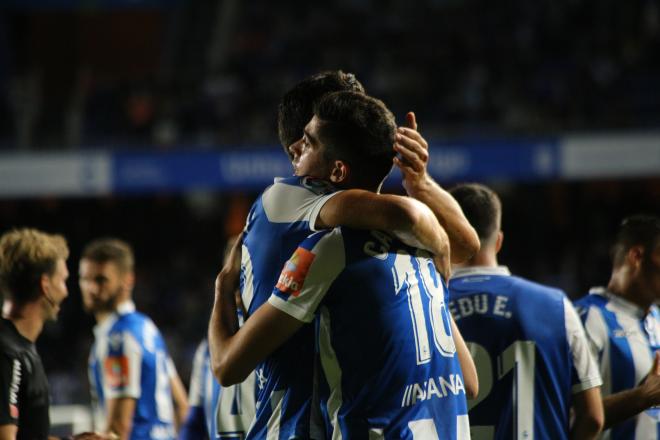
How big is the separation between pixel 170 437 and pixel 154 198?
13.4 metres

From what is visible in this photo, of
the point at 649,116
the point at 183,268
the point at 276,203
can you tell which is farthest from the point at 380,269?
the point at 183,268

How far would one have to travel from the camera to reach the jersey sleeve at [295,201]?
243 cm

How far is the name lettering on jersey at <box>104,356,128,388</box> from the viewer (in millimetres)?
5105

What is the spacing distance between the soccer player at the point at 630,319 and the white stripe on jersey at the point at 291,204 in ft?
6.50

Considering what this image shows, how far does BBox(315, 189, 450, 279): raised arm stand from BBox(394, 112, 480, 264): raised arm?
0.15 m

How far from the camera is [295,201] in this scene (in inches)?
97.3

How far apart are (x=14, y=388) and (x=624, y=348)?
7.92 ft

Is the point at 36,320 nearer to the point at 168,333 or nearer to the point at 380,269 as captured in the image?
the point at 380,269

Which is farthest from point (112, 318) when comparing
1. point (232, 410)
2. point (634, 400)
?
point (634, 400)

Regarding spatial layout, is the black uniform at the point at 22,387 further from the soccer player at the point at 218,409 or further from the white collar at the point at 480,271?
the white collar at the point at 480,271

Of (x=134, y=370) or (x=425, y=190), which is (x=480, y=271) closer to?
(x=425, y=190)

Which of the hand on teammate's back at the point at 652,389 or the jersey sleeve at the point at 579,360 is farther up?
the jersey sleeve at the point at 579,360

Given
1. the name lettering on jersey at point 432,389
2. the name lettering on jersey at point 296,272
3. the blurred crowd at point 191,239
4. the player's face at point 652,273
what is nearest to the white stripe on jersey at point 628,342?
the player's face at point 652,273

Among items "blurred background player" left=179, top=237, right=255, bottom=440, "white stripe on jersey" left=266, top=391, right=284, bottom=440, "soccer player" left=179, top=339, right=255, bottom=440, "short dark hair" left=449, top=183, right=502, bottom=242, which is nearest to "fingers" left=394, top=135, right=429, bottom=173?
"white stripe on jersey" left=266, top=391, right=284, bottom=440
